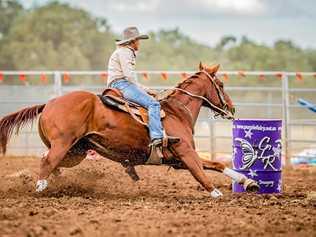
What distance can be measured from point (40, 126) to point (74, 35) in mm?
46297

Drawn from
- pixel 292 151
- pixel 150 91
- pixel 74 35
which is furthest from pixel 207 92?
pixel 74 35

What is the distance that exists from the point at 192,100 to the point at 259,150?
106 cm

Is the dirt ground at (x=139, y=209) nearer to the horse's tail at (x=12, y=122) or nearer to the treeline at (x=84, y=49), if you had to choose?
the horse's tail at (x=12, y=122)

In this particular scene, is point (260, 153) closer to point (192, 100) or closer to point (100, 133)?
point (192, 100)

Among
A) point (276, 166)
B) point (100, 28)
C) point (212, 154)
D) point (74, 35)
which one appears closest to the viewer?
point (276, 166)

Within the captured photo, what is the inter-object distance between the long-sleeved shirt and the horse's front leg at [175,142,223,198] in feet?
3.32

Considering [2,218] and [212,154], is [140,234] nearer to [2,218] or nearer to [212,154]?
[2,218]

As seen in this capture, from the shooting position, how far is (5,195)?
973 centimetres

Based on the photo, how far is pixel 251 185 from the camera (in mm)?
9633

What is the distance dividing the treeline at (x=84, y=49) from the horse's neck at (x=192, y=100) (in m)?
34.8

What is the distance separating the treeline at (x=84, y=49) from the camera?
49.8 meters

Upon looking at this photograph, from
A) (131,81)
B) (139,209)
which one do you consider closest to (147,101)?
(131,81)

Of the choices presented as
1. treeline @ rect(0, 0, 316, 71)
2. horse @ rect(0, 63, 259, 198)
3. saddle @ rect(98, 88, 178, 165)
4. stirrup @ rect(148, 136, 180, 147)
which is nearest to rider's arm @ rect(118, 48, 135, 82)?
Answer: saddle @ rect(98, 88, 178, 165)

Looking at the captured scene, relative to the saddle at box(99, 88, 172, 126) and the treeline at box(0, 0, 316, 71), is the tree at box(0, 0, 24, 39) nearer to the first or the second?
the treeline at box(0, 0, 316, 71)
